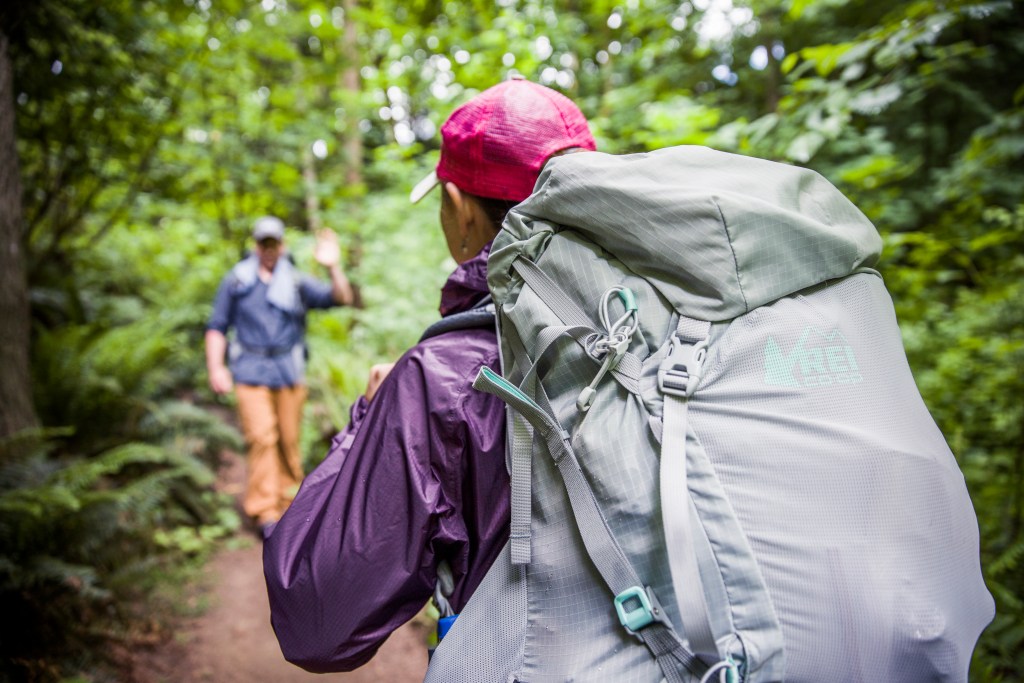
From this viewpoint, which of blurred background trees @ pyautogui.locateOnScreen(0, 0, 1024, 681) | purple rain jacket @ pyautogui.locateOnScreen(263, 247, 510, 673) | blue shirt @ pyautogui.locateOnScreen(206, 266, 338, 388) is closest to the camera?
purple rain jacket @ pyautogui.locateOnScreen(263, 247, 510, 673)

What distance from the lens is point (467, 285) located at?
137cm

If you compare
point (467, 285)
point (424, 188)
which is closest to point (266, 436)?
point (424, 188)

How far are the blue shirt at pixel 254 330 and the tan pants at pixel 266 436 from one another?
0.14 m

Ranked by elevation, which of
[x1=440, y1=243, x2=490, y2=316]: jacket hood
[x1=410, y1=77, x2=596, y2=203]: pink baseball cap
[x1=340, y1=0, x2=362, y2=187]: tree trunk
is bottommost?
[x1=440, y1=243, x2=490, y2=316]: jacket hood

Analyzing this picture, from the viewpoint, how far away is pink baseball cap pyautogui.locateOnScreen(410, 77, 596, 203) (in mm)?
1333

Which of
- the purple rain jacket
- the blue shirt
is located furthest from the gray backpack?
the blue shirt

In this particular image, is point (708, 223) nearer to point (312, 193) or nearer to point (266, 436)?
point (266, 436)

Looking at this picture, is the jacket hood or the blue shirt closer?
the jacket hood

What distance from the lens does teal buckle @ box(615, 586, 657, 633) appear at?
0.89 m

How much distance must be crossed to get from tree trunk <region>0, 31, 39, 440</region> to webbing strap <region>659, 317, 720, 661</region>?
4281mm

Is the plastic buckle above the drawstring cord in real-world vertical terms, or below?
below

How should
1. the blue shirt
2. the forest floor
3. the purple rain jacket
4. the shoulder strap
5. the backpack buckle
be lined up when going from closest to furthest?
the backpack buckle < the purple rain jacket < the shoulder strap < the forest floor < the blue shirt

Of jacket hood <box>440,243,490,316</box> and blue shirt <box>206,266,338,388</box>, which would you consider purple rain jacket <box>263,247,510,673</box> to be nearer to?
jacket hood <box>440,243,490,316</box>

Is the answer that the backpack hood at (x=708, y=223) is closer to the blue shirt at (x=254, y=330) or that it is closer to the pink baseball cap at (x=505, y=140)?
the pink baseball cap at (x=505, y=140)
